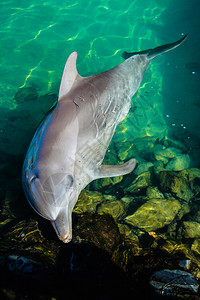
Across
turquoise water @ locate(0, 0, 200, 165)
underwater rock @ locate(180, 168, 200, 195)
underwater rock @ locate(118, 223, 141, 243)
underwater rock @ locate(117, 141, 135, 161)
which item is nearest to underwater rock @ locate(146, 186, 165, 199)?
underwater rock @ locate(180, 168, 200, 195)

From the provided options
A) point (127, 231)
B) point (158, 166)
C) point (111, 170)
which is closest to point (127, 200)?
point (127, 231)

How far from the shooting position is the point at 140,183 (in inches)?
235

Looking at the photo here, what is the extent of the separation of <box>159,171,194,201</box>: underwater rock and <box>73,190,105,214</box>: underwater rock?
7.19 feet

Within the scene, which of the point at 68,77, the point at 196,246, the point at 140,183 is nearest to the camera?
the point at 196,246

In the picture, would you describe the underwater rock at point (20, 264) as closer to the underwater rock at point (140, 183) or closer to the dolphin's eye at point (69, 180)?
the dolphin's eye at point (69, 180)

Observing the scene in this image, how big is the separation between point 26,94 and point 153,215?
22.5ft

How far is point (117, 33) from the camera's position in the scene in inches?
434

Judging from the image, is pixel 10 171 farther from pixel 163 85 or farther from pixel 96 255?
pixel 163 85

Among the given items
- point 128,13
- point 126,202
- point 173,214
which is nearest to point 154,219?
point 173,214

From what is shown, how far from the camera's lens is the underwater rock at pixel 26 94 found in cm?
748

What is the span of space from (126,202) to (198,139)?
16.8ft

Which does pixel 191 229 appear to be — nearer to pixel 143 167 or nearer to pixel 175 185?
pixel 175 185

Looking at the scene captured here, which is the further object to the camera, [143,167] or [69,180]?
[143,167]

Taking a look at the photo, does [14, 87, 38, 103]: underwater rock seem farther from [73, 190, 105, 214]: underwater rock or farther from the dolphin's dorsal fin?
[73, 190, 105, 214]: underwater rock
